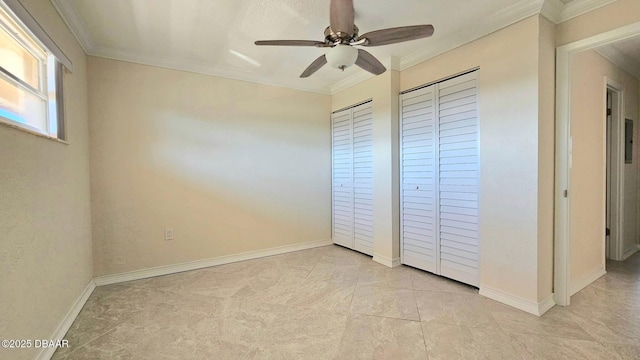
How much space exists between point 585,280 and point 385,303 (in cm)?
199

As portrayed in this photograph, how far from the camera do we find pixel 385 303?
2.30 m

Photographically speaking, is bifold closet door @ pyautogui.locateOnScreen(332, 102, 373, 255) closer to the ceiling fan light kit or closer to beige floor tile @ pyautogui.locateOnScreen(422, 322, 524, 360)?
beige floor tile @ pyautogui.locateOnScreen(422, 322, 524, 360)

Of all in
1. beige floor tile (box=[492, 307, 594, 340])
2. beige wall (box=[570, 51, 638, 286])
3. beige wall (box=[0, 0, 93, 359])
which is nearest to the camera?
beige wall (box=[0, 0, 93, 359])

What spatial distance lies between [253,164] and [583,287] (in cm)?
369

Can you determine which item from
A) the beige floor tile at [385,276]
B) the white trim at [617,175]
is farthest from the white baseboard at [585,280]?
the beige floor tile at [385,276]

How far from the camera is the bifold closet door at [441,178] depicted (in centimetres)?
251

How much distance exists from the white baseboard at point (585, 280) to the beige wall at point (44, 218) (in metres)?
3.83

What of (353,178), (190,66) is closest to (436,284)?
(353,178)

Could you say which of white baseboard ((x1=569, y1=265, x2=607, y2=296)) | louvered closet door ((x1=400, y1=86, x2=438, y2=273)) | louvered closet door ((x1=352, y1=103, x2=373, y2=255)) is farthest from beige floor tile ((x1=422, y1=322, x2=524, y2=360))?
louvered closet door ((x1=352, y1=103, x2=373, y2=255))

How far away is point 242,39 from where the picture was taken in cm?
261

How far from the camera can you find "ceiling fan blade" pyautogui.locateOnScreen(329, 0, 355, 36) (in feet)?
4.98

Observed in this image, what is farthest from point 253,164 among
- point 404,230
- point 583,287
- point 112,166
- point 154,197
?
point 583,287

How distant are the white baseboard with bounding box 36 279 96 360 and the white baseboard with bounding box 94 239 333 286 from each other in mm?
205

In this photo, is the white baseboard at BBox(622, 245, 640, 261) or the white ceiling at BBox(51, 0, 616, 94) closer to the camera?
the white ceiling at BBox(51, 0, 616, 94)
